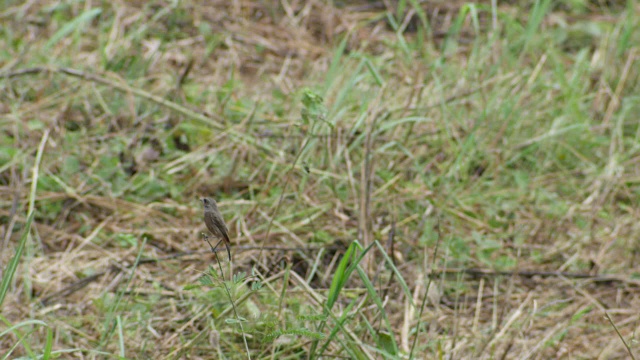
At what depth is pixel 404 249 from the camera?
7.34ft

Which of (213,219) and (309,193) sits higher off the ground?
(213,219)

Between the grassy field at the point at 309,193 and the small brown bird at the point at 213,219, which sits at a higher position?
the small brown bird at the point at 213,219

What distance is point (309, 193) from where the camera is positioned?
242 cm

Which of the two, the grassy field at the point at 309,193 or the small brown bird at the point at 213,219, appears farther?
the grassy field at the point at 309,193

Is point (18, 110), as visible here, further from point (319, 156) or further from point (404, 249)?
point (404, 249)

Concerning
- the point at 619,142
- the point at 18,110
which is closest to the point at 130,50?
the point at 18,110

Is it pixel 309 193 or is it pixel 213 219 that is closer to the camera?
pixel 213 219

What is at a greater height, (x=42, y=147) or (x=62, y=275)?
(x=42, y=147)

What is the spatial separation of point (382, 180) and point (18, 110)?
4.36 ft

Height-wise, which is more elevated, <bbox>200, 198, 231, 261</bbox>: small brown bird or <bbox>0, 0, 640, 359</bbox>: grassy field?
<bbox>200, 198, 231, 261</bbox>: small brown bird

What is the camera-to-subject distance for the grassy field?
5.93 ft

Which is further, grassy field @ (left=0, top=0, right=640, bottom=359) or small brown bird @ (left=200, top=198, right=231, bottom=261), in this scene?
grassy field @ (left=0, top=0, right=640, bottom=359)

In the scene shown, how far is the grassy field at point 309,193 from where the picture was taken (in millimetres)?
1808

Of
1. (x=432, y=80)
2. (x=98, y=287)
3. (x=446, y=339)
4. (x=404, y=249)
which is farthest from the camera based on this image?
(x=432, y=80)
